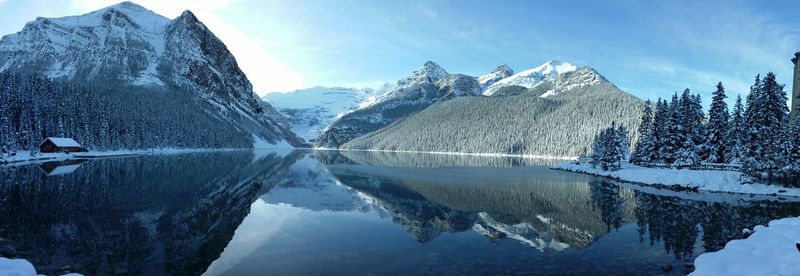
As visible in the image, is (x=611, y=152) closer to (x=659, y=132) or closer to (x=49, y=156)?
(x=659, y=132)

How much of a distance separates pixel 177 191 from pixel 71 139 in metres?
88.6

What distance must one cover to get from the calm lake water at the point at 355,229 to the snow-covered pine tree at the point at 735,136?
641 inches

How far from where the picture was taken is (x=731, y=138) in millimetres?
66000

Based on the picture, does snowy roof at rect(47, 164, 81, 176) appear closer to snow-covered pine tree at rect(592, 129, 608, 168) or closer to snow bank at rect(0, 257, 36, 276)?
snow bank at rect(0, 257, 36, 276)

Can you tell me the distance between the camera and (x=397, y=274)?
20.4 m

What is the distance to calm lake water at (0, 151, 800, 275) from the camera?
2180 centimetres

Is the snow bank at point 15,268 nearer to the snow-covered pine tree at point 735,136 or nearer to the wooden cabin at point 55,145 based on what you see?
the snow-covered pine tree at point 735,136

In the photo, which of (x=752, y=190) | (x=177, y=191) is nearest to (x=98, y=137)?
(x=177, y=191)

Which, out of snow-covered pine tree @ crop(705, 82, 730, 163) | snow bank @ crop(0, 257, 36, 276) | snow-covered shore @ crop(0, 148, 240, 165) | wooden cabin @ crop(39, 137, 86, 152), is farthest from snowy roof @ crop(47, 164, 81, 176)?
snow-covered pine tree @ crop(705, 82, 730, 163)

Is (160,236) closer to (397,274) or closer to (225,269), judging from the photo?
(225,269)

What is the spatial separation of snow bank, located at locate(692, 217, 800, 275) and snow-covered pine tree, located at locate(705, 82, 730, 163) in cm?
5290

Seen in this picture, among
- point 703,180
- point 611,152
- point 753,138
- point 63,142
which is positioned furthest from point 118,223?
point 63,142

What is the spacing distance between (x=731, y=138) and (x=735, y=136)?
4.37ft

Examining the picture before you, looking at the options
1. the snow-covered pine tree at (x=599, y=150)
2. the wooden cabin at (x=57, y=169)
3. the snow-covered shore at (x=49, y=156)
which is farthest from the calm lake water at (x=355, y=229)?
the snow-covered pine tree at (x=599, y=150)
